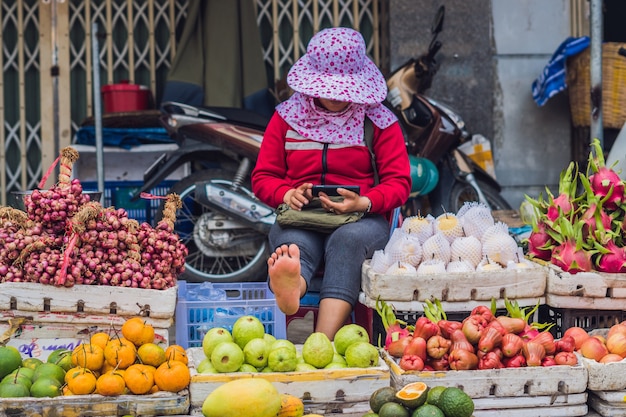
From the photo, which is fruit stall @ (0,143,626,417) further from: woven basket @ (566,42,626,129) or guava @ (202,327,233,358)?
woven basket @ (566,42,626,129)

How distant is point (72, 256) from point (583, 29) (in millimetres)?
4835

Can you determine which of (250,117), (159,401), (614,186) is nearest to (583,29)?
(250,117)

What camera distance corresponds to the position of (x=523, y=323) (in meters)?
3.21

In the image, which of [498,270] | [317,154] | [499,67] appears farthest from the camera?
[499,67]

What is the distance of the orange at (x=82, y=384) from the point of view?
2.80m

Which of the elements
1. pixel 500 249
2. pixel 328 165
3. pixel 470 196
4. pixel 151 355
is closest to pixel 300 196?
pixel 328 165

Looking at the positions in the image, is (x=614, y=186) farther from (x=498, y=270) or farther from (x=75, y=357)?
(x=75, y=357)

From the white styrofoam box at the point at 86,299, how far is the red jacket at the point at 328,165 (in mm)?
841

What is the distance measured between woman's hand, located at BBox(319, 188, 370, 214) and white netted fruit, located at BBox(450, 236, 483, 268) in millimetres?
456

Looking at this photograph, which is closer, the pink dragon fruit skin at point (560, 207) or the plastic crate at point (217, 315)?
the plastic crate at point (217, 315)

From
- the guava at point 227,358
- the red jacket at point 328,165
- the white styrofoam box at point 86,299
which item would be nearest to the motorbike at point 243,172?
the red jacket at point 328,165

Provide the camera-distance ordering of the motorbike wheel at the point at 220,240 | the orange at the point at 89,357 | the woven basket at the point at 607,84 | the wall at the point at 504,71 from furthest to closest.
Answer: the wall at the point at 504,71 → the woven basket at the point at 607,84 → the motorbike wheel at the point at 220,240 → the orange at the point at 89,357

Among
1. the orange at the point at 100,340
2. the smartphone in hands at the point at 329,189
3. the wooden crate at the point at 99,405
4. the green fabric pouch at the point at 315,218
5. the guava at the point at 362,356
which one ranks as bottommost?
the wooden crate at the point at 99,405

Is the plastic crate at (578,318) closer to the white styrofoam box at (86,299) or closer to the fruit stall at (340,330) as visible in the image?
the fruit stall at (340,330)
